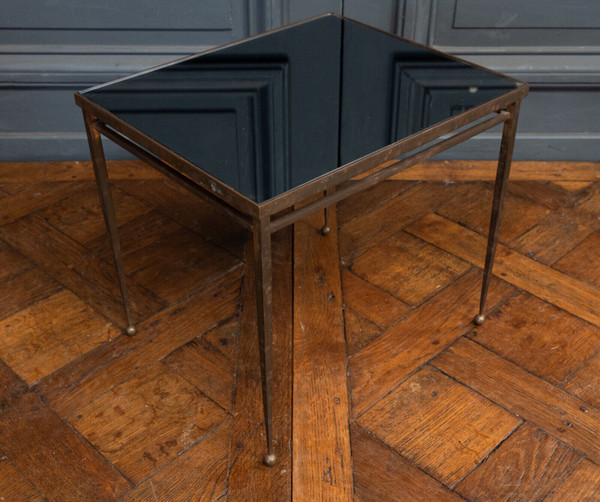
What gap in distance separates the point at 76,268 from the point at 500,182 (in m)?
0.85

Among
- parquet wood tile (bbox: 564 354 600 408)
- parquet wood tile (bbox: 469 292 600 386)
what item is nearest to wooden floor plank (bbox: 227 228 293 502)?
parquet wood tile (bbox: 469 292 600 386)

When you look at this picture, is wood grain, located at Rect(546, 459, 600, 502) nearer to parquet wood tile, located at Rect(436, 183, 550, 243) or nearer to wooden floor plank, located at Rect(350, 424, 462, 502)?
wooden floor plank, located at Rect(350, 424, 462, 502)

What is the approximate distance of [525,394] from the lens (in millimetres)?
1175

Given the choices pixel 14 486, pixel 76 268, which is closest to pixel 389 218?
pixel 76 268

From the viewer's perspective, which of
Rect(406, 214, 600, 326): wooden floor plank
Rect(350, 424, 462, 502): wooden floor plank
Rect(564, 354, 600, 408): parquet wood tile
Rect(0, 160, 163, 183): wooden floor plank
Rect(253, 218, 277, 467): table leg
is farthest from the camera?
Rect(0, 160, 163, 183): wooden floor plank

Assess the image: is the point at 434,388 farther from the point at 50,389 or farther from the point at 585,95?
the point at 585,95

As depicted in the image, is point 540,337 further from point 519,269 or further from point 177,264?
point 177,264

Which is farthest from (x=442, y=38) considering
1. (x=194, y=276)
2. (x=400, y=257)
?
(x=194, y=276)

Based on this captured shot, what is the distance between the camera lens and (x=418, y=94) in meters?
1.07

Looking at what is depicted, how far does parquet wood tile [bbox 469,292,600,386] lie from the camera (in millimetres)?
1230

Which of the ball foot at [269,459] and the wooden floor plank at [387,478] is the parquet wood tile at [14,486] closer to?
the ball foot at [269,459]

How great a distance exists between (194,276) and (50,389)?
0.36m

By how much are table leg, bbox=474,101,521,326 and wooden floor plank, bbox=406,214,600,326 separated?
0.16 metres

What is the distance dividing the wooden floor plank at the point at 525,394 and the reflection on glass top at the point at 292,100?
447mm
